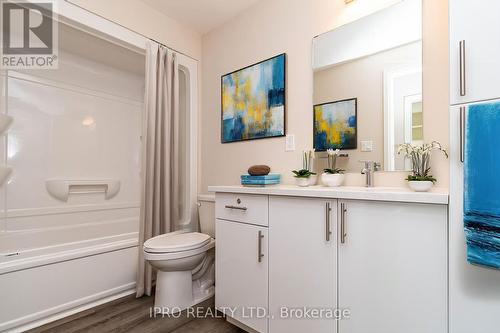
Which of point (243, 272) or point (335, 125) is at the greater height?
Result: point (335, 125)

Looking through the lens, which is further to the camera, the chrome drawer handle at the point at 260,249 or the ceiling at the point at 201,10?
the ceiling at the point at 201,10

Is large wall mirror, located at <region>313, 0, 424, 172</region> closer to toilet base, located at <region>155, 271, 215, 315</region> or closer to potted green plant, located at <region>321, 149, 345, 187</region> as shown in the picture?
potted green plant, located at <region>321, 149, 345, 187</region>

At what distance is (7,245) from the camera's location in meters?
2.14

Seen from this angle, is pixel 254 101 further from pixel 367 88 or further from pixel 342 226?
pixel 342 226

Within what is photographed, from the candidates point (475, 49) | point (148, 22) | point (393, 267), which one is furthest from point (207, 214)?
point (475, 49)

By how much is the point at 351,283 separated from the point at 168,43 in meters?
2.42

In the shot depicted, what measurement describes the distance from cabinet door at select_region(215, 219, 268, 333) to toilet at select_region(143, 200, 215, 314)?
246 mm

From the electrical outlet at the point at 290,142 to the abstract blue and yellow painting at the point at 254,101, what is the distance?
6 centimetres

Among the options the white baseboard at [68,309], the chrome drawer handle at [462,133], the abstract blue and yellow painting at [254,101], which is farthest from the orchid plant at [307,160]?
the white baseboard at [68,309]

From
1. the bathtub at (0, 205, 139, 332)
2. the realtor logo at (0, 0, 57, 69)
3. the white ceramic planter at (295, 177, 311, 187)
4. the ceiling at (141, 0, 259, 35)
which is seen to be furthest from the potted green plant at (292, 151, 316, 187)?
the realtor logo at (0, 0, 57, 69)

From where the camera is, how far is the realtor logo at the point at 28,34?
69.1 inches

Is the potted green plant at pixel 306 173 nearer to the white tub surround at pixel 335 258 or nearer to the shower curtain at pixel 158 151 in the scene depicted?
the white tub surround at pixel 335 258

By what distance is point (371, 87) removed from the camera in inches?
60.7

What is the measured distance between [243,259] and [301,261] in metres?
0.41
